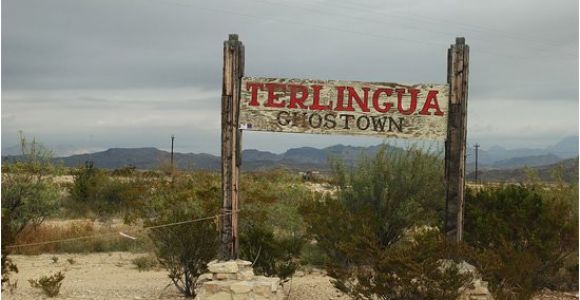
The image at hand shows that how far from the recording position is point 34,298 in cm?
1020

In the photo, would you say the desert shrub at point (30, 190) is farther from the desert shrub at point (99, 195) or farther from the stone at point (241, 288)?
the stone at point (241, 288)

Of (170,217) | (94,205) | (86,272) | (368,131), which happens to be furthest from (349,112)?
(94,205)

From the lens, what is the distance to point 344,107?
907 centimetres

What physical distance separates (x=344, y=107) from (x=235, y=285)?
289cm

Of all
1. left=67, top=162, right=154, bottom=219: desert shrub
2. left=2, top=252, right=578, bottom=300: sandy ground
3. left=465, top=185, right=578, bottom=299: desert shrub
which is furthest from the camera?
left=67, top=162, right=154, bottom=219: desert shrub

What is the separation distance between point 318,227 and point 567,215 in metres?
4.43

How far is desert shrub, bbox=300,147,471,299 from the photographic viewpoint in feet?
25.0

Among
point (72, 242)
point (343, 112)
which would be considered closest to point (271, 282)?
point (343, 112)

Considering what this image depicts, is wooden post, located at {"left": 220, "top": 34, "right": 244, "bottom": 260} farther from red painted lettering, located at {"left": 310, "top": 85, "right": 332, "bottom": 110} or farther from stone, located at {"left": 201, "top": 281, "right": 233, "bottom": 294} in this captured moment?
red painted lettering, located at {"left": 310, "top": 85, "right": 332, "bottom": 110}

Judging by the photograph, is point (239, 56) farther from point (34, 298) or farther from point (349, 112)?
point (34, 298)

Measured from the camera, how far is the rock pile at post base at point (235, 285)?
334 inches

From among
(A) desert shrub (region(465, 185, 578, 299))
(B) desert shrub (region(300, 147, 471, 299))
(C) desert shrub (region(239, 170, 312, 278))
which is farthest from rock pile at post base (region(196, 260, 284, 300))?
(A) desert shrub (region(465, 185, 578, 299))

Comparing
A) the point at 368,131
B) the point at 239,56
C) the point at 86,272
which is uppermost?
the point at 239,56

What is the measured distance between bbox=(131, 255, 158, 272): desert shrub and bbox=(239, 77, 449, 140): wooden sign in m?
5.96
